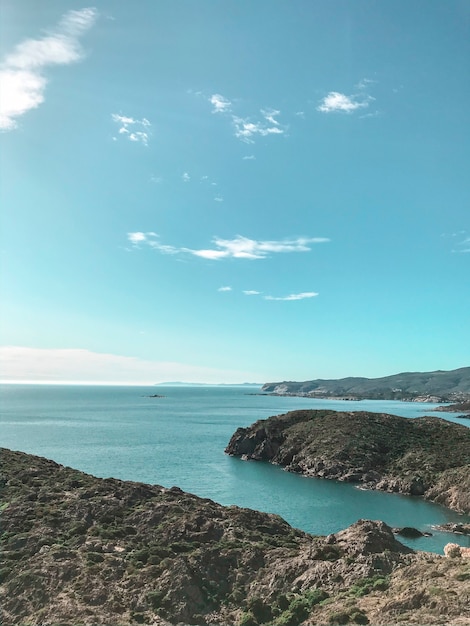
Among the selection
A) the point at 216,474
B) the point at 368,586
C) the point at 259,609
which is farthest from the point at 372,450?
the point at 259,609

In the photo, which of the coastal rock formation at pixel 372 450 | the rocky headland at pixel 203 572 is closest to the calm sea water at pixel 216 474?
the coastal rock formation at pixel 372 450

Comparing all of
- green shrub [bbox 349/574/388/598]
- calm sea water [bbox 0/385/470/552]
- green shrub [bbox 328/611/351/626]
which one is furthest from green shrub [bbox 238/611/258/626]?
calm sea water [bbox 0/385/470/552]

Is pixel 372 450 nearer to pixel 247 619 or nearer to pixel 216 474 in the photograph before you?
pixel 216 474

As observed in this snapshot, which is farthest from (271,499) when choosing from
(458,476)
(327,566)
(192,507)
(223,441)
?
(223,441)

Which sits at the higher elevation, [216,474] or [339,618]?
[339,618]

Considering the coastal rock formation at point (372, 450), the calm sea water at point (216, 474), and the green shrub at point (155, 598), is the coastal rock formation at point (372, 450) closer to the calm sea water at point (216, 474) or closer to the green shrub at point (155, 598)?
the calm sea water at point (216, 474)
